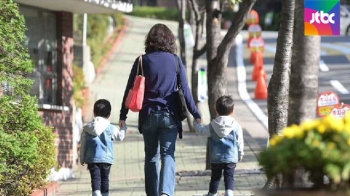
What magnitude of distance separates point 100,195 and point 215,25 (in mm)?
5245

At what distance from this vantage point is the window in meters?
14.0

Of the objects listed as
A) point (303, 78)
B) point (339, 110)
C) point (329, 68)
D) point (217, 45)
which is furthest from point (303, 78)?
point (329, 68)

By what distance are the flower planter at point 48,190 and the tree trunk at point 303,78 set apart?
11.3 feet

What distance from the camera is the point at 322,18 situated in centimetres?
880

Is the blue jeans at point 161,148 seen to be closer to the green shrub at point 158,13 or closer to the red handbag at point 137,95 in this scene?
the red handbag at point 137,95

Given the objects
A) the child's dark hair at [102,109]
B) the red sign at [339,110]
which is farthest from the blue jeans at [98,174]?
the red sign at [339,110]

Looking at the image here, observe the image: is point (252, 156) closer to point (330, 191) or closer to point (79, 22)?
point (330, 191)

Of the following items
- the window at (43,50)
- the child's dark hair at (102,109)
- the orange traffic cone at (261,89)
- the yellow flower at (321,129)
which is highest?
the window at (43,50)

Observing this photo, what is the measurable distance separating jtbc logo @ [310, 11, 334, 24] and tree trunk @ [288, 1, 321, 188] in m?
0.26

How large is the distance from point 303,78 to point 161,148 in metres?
1.55

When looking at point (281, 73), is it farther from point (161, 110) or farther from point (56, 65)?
point (56, 65)

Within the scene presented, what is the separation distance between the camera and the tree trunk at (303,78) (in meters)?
8.11

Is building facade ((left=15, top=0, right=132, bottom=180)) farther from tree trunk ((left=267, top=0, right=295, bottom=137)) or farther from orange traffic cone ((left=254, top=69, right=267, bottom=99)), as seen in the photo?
orange traffic cone ((left=254, top=69, right=267, bottom=99))

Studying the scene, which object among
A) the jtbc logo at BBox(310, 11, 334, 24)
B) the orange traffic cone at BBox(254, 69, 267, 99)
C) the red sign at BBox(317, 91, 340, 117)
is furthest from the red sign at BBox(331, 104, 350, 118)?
the orange traffic cone at BBox(254, 69, 267, 99)
